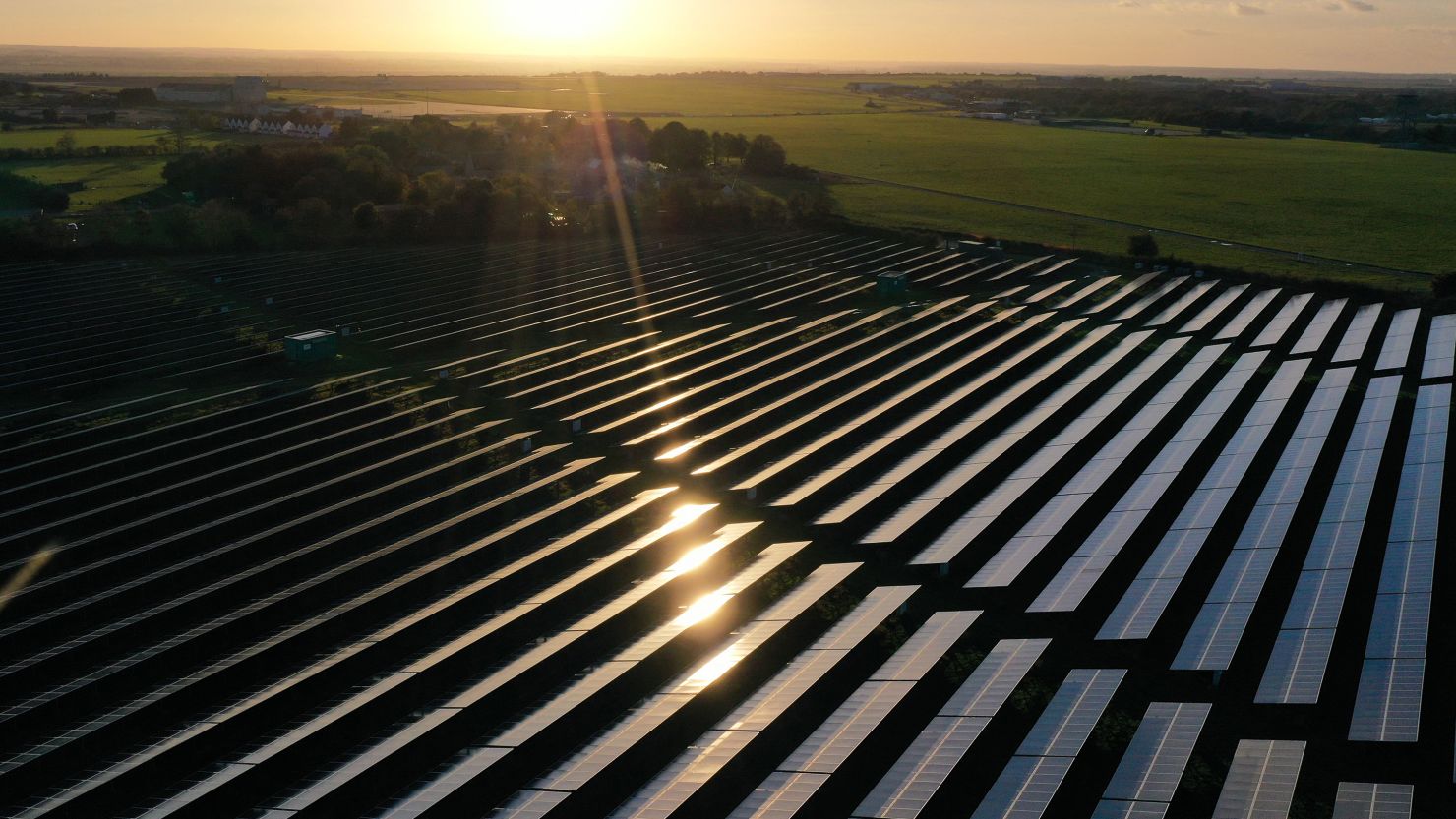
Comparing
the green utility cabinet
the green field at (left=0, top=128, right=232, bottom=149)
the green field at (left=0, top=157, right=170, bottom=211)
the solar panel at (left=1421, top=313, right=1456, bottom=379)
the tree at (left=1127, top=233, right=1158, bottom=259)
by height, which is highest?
the green field at (left=0, top=128, right=232, bottom=149)

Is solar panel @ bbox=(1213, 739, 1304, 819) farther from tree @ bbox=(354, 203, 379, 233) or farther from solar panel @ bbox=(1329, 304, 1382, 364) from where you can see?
tree @ bbox=(354, 203, 379, 233)

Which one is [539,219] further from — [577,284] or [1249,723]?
[1249,723]

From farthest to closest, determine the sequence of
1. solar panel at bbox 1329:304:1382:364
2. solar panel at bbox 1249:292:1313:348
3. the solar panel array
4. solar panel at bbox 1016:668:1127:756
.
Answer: solar panel at bbox 1249:292:1313:348 → solar panel at bbox 1329:304:1382:364 → solar panel at bbox 1016:668:1127:756 → the solar panel array

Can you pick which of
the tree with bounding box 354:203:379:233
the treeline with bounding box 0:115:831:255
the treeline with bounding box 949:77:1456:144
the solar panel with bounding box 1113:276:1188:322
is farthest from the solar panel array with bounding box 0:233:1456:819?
the treeline with bounding box 949:77:1456:144

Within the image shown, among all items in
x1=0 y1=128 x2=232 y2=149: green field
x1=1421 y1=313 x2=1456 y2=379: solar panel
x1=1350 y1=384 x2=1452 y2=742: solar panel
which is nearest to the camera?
x1=1350 y1=384 x2=1452 y2=742: solar panel

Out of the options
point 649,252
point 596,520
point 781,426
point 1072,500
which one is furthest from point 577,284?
point 1072,500

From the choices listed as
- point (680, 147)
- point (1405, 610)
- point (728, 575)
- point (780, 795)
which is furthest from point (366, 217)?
point (1405, 610)

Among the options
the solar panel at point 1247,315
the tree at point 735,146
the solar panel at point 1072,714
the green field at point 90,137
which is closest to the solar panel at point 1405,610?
the solar panel at point 1072,714

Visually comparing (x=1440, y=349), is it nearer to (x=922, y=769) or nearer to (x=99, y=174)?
(x=922, y=769)

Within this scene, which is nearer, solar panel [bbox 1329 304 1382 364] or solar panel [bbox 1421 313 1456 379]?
solar panel [bbox 1421 313 1456 379]
